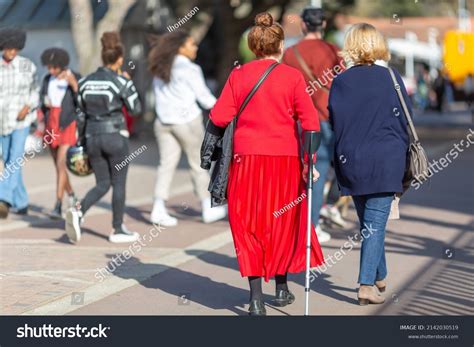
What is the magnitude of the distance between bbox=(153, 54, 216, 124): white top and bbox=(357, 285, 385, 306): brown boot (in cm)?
439

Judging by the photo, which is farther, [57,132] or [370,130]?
[57,132]

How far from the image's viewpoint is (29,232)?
1115 centimetres

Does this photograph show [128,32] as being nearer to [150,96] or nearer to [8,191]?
[150,96]

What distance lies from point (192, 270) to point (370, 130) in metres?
2.33

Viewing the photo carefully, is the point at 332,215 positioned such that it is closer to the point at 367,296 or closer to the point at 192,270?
the point at 192,270

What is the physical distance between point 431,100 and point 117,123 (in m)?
37.7

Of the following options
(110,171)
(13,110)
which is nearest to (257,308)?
(110,171)

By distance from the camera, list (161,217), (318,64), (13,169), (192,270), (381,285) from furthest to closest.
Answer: (13,169)
(161,217)
(318,64)
(192,270)
(381,285)

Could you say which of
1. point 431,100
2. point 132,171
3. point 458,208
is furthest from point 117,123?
point 431,100

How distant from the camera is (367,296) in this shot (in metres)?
7.24

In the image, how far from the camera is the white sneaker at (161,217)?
11602 millimetres

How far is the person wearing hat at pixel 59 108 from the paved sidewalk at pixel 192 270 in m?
0.52

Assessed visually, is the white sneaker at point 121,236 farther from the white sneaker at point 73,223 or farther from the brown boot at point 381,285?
the brown boot at point 381,285

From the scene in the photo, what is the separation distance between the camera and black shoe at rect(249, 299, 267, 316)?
6859 mm
